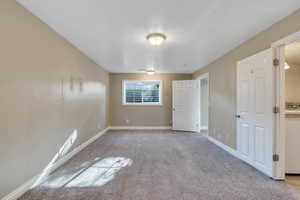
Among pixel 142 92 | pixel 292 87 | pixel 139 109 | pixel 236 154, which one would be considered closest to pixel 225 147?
pixel 236 154

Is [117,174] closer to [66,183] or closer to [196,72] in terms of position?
[66,183]

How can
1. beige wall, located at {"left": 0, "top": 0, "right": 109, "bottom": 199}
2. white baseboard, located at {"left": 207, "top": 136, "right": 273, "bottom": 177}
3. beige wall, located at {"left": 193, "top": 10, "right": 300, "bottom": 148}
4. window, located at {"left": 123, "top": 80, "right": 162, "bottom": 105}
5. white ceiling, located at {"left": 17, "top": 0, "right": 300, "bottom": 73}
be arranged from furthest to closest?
window, located at {"left": 123, "top": 80, "right": 162, "bottom": 105}, white baseboard, located at {"left": 207, "top": 136, "right": 273, "bottom": 177}, beige wall, located at {"left": 193, "top": 10, "right": 300, "bottom": 148}, white ceiling, located at {"left": 17, "top": 0, "right": 300, "bottom": 73}, beige wall, located at {"left": 0, "top": 0, "right": 109, "bottom": 199}

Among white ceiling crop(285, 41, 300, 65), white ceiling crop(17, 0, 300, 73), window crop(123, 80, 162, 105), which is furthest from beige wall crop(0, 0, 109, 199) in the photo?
white ceiling crop(285, 41, 300, 65)

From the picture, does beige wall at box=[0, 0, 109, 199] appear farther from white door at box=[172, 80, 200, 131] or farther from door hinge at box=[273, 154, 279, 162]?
white door at box=[172, 80, 200, 131]

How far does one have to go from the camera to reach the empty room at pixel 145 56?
195cm

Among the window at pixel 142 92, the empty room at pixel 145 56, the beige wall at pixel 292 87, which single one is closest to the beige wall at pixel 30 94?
the empty room at pixel 145 56

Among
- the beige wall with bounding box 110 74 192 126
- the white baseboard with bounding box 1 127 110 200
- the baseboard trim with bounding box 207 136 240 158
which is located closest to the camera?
the white baseboard with bounding box 1 127 110 200

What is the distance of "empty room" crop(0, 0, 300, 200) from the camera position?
1.95 m

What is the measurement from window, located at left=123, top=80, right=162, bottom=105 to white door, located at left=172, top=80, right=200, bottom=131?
31.7 inches

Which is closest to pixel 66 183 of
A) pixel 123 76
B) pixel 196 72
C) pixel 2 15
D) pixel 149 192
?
pixel 149 192

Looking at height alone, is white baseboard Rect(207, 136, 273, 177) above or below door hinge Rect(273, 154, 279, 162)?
below

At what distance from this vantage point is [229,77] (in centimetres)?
379

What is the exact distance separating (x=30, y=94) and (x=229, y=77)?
157 inches

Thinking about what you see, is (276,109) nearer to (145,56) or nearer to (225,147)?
(225,147)
